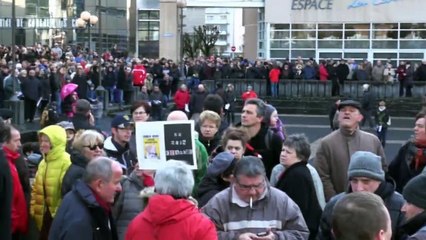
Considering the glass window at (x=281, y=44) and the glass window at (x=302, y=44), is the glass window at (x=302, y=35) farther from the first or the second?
the glass window at (x=281, y=44)

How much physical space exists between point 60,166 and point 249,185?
2.45 meters

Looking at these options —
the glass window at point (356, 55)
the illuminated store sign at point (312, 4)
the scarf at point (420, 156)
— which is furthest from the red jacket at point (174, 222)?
the glass window at point (356, 55)

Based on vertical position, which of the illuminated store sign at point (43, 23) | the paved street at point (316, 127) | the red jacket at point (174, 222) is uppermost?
the illuminated store sign at point (43, 23)

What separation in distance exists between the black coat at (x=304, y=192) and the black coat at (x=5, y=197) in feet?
7.44

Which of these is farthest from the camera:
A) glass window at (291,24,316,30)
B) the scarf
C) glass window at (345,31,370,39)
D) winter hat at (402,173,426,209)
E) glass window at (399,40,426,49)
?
glass window at (291,24,316,30)

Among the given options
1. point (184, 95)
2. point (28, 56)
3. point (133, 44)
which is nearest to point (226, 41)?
point (133, 44)

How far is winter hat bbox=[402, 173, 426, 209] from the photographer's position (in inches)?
175

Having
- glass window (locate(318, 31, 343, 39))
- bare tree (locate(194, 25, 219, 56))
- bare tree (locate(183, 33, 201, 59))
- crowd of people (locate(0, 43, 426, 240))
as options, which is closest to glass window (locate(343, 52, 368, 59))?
glass window (locate(318, 31, 343, 39))

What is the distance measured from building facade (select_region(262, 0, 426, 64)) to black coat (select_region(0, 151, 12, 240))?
128 feet

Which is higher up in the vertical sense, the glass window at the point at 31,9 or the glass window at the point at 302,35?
the glass window at the point at 31,9

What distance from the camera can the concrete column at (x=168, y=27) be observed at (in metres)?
48.1

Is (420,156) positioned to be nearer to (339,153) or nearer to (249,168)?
(339,153)

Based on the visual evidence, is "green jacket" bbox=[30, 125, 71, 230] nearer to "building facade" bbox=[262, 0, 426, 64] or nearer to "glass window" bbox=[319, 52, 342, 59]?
"building facade" bbox=[262, 0, 426, 64]

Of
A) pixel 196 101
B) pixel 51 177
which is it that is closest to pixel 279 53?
pixel 196 101
